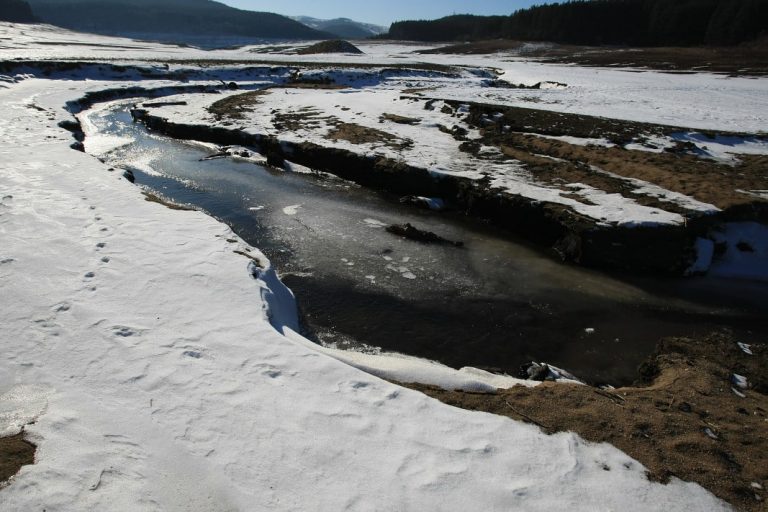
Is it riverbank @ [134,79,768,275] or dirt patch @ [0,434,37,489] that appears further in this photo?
riverbank @ [134,79,768,275]

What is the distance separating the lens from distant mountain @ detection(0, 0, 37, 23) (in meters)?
93.2

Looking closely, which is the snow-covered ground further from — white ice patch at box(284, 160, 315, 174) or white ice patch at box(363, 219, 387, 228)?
white ice patch at box(284, 160, 315, 174)

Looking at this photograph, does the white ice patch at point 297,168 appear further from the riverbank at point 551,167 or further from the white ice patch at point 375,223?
the white ice patch at point 375,223

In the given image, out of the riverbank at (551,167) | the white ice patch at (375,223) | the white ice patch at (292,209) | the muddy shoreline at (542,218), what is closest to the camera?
the muddy shoreline at (542,218)

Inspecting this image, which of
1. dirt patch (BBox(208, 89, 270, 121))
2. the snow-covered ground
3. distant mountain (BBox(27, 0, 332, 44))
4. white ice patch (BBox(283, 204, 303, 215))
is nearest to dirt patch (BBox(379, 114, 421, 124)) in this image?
dirt patch (BBox(208, 89, 270, 121))

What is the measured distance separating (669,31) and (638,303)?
79621 mm

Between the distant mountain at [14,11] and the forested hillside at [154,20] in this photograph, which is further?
the forested hillside at [154,20]

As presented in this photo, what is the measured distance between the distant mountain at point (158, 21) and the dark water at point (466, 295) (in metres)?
133

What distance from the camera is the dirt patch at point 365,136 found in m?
15.2

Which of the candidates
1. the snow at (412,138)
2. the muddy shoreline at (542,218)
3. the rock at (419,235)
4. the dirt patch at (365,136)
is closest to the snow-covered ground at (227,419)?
the rock at (419,235)

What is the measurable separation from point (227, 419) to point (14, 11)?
131 metres

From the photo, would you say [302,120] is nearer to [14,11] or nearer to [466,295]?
[466,295]

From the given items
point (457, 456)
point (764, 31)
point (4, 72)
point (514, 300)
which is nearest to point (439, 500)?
point (457, 456)

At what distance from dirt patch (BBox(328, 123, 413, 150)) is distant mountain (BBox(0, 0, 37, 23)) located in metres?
115
